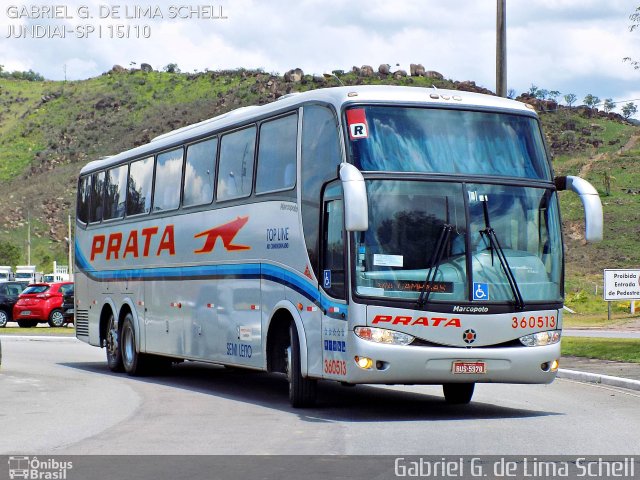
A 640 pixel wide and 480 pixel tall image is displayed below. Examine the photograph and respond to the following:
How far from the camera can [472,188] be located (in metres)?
14.6

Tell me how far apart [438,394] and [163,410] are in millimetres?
4584

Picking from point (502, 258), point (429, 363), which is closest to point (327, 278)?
point (429, 363)

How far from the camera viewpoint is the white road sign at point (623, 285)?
41125 mm

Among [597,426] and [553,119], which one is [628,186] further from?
[597,426]

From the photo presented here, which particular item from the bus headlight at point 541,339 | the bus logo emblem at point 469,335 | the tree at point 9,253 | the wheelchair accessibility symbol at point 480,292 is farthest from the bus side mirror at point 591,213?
the tree at point 9,253

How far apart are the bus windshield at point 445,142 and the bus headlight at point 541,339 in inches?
73.4

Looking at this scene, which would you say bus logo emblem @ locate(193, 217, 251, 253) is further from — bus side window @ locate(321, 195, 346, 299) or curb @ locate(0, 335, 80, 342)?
curb @ locate(0, 335, 80, 342)

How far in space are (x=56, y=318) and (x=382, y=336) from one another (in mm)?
32793

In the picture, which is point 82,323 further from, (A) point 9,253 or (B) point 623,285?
(A) point 9,253

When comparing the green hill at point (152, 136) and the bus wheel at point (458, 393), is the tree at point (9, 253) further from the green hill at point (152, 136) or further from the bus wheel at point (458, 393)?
the bus wheel at point (458, 393)

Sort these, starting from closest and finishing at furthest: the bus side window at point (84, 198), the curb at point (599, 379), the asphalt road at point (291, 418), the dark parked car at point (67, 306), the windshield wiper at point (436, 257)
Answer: the asphalt road at point (291, 418), the windshield wiper at point (436, 257), the curb at point (599, 379), the bus side window at point (84, 198), the dark parked car at point (67, 306)

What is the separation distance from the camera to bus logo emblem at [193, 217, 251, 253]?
17.5 metres

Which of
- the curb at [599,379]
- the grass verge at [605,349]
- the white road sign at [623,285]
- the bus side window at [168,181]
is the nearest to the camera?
the curb at [599,379]

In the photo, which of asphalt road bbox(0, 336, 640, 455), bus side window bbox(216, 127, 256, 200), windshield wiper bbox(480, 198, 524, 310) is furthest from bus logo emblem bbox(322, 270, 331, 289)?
bus side window bbox(216, 127, 256, 200)
